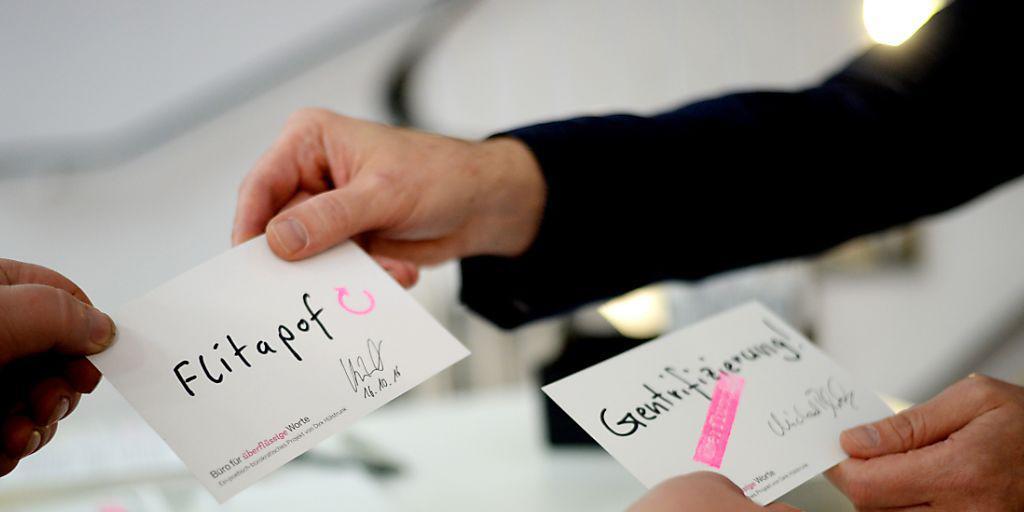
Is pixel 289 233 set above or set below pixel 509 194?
above

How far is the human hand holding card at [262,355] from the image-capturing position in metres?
0.49

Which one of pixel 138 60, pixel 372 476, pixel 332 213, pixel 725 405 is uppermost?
pixel 138 60

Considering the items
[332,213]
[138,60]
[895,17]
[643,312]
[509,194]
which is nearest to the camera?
[332,213]

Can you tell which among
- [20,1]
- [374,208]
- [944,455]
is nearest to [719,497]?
[944,455]

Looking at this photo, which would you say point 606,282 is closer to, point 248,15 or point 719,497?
point 719,497

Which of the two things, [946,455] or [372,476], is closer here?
[946,455]

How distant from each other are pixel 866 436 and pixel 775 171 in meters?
0.41

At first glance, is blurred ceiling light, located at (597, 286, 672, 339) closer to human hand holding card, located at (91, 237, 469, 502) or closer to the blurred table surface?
the blurred table surface

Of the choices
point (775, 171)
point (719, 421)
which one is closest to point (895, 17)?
point (775, 171)

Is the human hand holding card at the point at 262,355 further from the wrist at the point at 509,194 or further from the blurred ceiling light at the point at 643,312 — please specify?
the blurred ceiling light at the point at 643,312

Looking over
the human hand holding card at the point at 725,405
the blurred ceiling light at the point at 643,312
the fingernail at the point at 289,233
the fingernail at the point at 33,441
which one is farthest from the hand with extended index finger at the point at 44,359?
the blurred ceiling light at the point at 643,312
